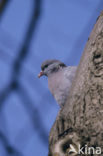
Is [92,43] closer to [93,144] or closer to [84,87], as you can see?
[84,87]

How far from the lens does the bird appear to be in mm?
2574

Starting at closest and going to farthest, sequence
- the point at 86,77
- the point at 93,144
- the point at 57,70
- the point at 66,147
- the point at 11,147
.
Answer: the point at 93,144 < the point at 66,147 < the point at 86,77 < the point at 11,147 < the point at 57,70

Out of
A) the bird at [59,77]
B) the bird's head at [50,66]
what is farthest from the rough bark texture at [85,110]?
the bird's head at [50,66]

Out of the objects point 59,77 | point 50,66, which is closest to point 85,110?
point 59,77

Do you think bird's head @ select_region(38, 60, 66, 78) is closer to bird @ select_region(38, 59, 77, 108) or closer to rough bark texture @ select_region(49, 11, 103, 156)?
bird @ select_region(38, 59, 77, 108)

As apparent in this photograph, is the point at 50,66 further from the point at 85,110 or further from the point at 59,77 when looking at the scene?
the point at 85,110

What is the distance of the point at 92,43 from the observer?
6.06 ft

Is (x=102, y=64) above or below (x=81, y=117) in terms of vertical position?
above

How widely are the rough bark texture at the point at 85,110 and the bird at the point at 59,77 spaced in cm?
72

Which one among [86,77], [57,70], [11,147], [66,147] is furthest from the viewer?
[57,70]

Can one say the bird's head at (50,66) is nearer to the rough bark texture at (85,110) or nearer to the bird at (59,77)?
the bird at (59,77)

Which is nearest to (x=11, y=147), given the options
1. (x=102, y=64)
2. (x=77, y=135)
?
(x=77, y=135)

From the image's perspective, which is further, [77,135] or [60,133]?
[60,133]

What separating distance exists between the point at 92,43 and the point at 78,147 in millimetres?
740
